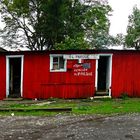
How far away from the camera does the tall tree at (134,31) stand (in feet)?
209

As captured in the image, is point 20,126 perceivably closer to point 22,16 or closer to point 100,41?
point 22,16

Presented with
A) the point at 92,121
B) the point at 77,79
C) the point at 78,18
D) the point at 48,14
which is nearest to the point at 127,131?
the point at 92,121

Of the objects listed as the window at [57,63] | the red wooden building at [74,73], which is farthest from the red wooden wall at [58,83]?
the window at [57,63]

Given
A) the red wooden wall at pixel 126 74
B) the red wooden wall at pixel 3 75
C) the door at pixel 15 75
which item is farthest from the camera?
the door at pixel 15 75

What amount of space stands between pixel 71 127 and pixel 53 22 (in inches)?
1440

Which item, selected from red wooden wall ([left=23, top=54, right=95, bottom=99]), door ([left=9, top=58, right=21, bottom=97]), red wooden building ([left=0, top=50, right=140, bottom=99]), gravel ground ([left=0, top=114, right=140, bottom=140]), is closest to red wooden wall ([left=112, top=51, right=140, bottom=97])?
red wooden building ([left=0, top=50, right=140, bottom=99])

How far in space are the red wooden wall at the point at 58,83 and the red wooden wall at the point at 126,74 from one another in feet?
4.50

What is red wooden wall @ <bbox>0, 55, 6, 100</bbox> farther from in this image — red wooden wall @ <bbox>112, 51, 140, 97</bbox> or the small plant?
the small plant

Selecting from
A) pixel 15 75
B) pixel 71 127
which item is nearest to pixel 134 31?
pixel 15 75

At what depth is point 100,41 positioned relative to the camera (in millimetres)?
62969

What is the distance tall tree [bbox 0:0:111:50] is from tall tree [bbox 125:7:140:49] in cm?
362

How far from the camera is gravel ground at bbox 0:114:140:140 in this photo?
13.0 m

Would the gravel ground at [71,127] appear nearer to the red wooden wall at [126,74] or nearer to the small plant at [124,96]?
the small plant at [124,96]

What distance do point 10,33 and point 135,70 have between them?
36287mm
